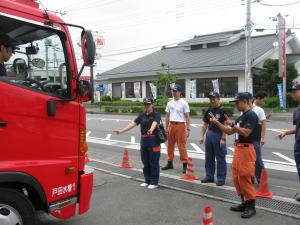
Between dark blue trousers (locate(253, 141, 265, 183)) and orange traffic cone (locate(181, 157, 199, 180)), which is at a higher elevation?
dark blue trousers (locate(253, 141, 265, 183))

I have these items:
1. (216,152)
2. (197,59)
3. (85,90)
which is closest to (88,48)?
(85,90)

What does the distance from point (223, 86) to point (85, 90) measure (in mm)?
31518

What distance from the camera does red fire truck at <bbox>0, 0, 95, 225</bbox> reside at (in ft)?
13.1

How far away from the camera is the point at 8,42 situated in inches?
173

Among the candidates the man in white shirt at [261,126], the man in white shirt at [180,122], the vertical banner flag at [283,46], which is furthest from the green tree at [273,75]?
→ the man in white shirt at [261,126]

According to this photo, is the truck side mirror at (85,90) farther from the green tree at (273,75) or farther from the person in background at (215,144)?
the green tree at (273,75)

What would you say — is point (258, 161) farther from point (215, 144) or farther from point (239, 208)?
point (239, 208)

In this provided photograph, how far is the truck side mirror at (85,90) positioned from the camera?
4668 millimetres

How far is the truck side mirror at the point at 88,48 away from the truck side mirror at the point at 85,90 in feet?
1.03

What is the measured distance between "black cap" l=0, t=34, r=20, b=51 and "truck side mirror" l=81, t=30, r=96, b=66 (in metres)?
0.77

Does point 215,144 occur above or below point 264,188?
above

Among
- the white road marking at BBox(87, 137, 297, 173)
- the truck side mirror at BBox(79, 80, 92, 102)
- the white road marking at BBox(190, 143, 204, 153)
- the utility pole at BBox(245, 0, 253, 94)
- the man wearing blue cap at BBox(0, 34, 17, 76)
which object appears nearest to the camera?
the man wearing blue cap at BBox(0, 34, 17, 76)

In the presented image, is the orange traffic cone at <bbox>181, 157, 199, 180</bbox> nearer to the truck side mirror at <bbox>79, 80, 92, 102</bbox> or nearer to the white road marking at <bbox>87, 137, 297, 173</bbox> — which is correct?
the white road marking at <bbox>87, 137, 297, 173</bbox>

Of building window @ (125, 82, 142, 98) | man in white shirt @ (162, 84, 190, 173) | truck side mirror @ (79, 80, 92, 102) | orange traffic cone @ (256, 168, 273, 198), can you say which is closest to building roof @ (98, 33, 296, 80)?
building window @ (125, 82, 142, 98)
